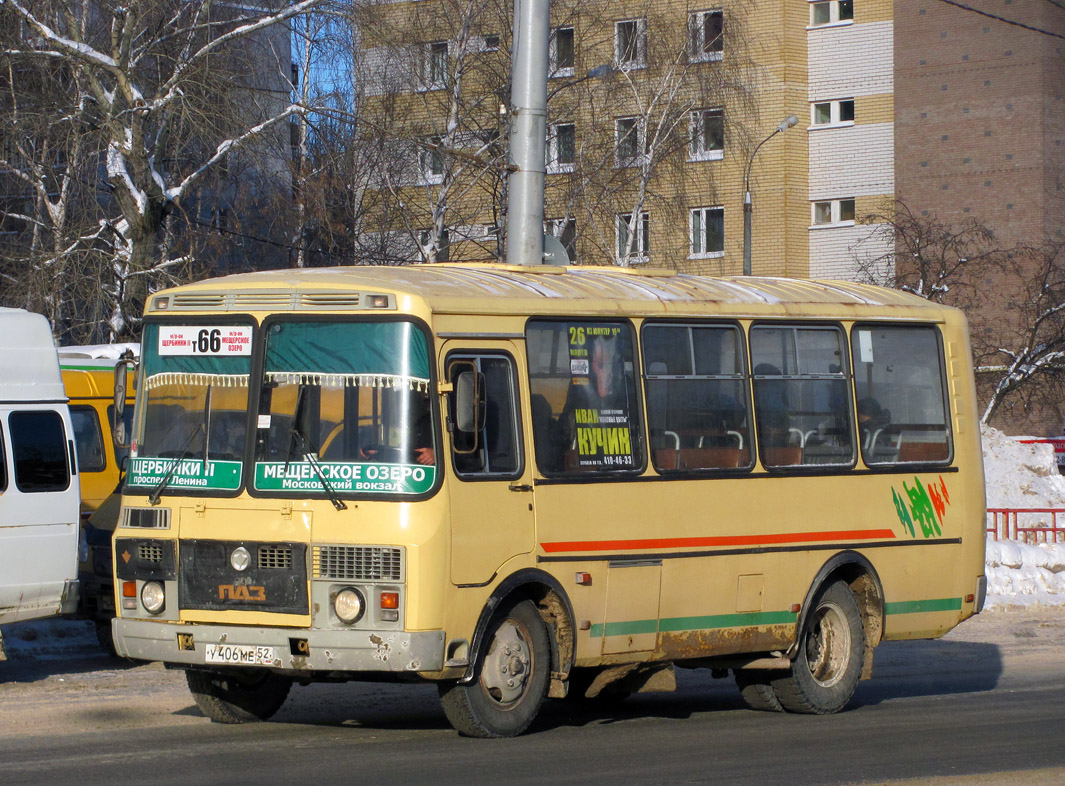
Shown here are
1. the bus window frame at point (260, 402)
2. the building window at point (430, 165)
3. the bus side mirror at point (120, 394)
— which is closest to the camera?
the bus window frame at point (260, 402)

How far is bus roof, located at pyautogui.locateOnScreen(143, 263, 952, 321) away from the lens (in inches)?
386

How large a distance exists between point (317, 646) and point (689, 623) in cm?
274

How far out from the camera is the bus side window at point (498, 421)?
983cm

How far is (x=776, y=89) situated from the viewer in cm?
4719

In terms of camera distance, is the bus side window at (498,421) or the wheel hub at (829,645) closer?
the bus side window at (498,421)

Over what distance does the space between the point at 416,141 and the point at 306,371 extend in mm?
17982

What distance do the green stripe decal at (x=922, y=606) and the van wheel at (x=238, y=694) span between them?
4.47 m

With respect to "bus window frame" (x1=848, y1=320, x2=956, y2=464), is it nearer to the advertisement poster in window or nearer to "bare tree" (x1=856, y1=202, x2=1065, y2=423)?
the advertisement poster in window

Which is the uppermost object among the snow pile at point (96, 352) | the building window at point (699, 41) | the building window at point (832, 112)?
the building window at point (832, 112)

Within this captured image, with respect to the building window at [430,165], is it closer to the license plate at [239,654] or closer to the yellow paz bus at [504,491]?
the yellow paz bus at [504,491]


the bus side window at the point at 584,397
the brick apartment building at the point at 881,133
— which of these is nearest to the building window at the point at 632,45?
the brick apartment building at the point at 881,133

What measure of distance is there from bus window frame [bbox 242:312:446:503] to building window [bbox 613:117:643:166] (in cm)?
2261

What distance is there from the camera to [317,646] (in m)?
9.36

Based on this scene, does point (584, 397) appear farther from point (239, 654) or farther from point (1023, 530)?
point (1023, 530)
